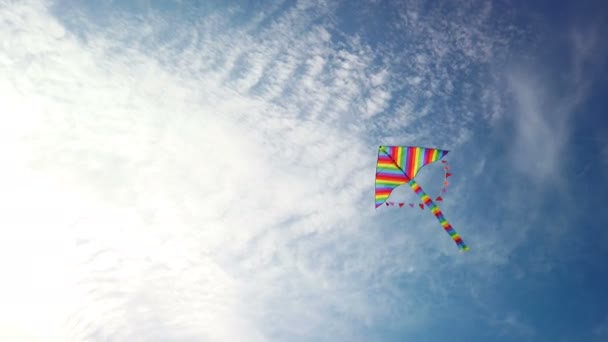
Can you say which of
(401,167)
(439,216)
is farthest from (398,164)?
(439,216)

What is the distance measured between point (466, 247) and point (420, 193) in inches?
95.3

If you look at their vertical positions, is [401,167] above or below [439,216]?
above

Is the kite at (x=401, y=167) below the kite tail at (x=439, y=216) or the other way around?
the other way around

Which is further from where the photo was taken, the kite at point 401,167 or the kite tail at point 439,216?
the kite at point 401,167

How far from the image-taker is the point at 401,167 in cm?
1238

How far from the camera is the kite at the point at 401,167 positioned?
12.2 meters

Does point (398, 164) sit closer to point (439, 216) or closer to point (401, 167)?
point (401, 167)

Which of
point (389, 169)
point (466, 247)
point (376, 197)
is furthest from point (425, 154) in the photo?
point (466, 247)

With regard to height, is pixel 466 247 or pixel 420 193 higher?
pixel 420 193

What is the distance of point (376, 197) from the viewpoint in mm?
12617

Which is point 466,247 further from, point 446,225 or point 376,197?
point 376,197

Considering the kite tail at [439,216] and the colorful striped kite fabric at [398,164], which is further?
the colorful striped kite fabric at [398,164]

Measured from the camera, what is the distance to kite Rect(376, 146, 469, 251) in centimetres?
1216

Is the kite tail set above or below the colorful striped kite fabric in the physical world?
below
